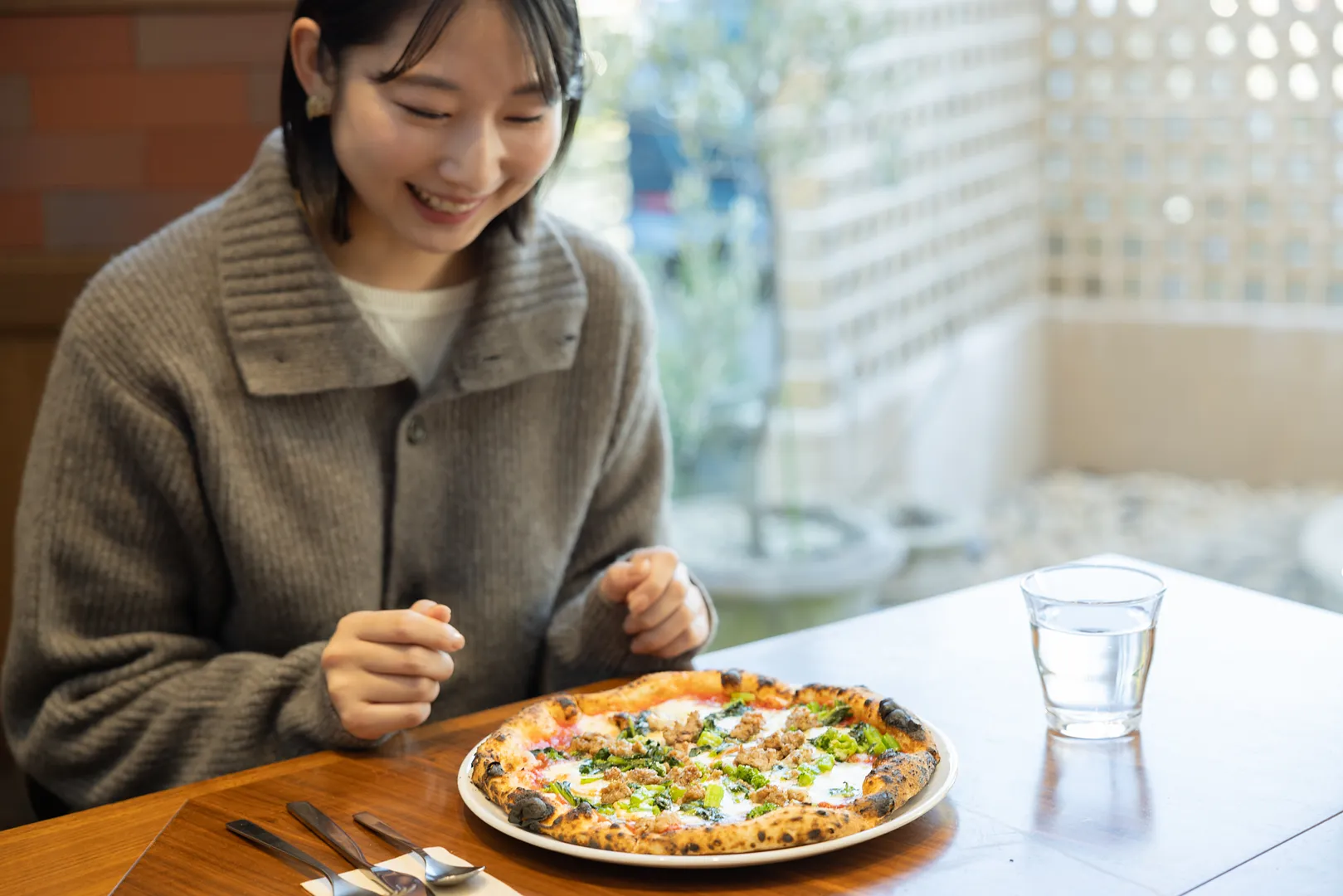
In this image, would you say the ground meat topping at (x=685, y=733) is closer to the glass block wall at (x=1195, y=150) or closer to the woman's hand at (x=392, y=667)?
the woman's hand at (x=392, y=667)

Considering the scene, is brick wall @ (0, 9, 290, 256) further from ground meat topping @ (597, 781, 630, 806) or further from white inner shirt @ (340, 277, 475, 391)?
ground meat topping @ (597, 781, 630, 806)

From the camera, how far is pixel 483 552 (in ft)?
4.43

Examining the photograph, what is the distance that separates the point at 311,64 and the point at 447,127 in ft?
0.51

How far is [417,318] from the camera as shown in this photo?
4.46ft

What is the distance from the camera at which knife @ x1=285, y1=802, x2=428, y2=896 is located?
792mm

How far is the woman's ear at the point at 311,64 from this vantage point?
1.22 meters

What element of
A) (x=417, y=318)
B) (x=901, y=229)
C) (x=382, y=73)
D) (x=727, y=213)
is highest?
(x=382, y=73)

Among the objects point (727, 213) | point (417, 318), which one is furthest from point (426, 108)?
point (727, 213)

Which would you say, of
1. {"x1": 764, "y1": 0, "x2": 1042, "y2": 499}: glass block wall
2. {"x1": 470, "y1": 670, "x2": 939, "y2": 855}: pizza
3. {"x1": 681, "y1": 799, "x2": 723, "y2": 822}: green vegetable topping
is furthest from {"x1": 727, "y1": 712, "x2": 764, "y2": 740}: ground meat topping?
{"x1": 764, "y1": 0, "x2": 1042, "y2": 499}: glass block wall

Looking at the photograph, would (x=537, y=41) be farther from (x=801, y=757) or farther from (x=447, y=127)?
(x=801, y=757)

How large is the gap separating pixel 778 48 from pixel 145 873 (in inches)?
89.0

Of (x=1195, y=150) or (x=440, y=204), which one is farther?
(x=1195, y=150)

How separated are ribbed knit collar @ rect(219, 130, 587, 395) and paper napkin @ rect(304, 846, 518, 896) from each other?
0.50 metres

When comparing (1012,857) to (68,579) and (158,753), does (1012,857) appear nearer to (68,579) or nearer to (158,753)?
(158,753)
